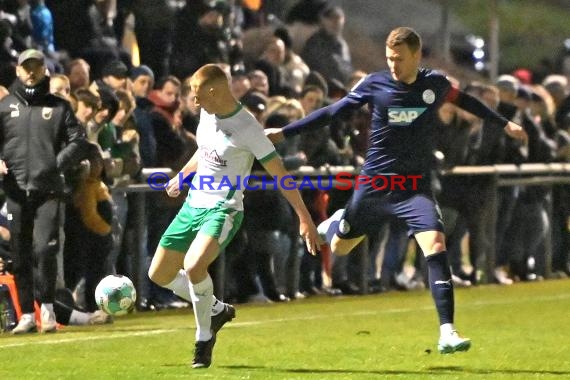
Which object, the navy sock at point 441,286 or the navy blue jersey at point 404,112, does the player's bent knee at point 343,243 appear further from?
the navy sock at point 441,286

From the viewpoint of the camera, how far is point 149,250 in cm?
1720

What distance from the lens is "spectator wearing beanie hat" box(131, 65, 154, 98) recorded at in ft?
58.0

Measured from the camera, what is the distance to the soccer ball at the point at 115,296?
13570mm

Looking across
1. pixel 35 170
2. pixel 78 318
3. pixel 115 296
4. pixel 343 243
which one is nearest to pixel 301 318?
pixel 78 318

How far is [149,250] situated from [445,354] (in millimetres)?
4827

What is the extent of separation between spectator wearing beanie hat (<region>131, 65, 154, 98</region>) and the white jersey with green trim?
529cm

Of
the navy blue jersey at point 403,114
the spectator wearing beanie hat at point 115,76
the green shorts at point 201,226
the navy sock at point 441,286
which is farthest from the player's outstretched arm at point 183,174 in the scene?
the spectator wearing beanie hat at point 115,76

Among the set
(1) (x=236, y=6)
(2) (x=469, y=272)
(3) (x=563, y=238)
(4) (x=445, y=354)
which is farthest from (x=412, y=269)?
(4) (x=445, y=354)

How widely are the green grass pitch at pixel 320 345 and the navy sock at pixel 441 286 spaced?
37cm

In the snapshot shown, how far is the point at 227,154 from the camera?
12.3 meters

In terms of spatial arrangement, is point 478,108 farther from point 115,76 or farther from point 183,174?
point 115,76

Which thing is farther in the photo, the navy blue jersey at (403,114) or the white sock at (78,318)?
the white sock at (78,318)

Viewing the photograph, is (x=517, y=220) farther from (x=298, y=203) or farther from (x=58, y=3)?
(x=298, y=203)

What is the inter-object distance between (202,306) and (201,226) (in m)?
0.55
